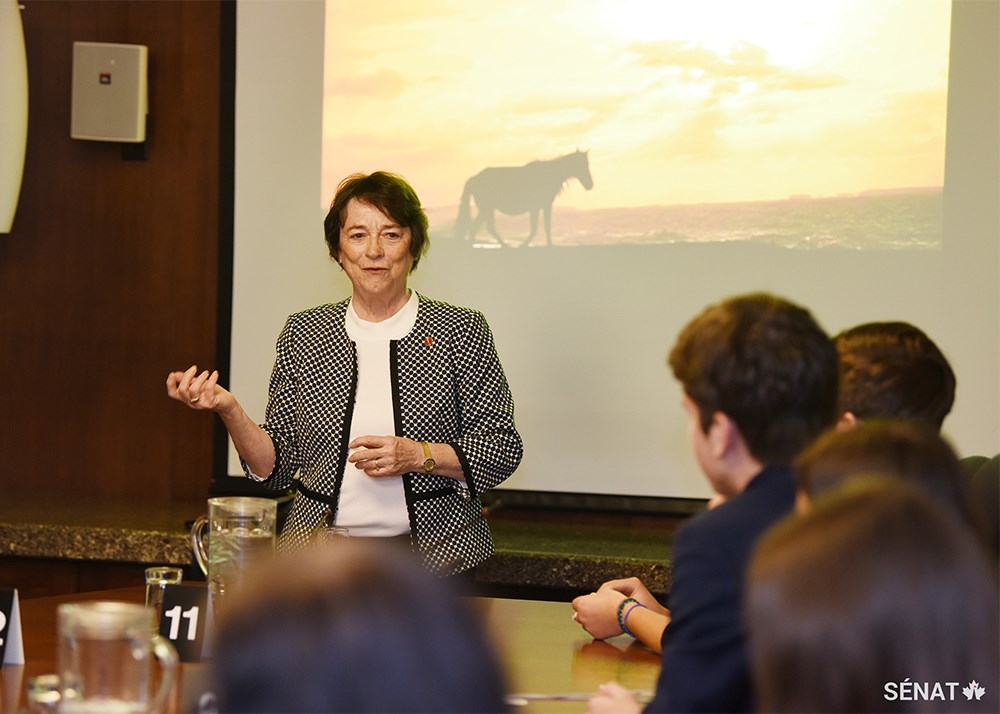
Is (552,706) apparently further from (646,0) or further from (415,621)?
(646,0)

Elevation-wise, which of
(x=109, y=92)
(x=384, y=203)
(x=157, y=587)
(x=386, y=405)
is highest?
(x=109, y=92)

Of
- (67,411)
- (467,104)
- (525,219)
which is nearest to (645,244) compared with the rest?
(525,219)

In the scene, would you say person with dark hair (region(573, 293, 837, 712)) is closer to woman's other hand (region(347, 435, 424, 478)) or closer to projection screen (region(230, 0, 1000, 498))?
woman's other hand (region(347, 435, 424, 478))

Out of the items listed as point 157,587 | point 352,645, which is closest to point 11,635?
point 157,587

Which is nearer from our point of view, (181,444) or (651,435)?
(651,435)

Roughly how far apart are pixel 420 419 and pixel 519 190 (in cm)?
131

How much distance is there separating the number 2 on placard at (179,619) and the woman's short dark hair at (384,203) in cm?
118

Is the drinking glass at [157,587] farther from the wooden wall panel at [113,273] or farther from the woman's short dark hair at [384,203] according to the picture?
the wooden wall panel at [113,273]

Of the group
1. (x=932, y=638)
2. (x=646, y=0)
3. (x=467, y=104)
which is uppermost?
(x=646, y=0)

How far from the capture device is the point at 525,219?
375cm

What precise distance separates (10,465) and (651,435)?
228 centimetres

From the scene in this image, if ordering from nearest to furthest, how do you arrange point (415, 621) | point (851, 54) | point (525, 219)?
A: point (415, 621), point (851, 54), point (525, 219)

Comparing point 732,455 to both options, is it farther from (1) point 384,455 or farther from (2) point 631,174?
(2) point 631,174

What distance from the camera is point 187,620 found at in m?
1.81
